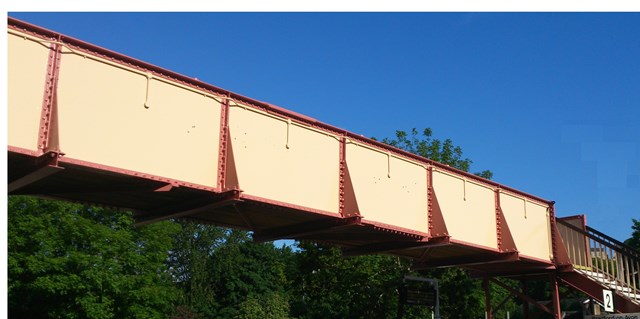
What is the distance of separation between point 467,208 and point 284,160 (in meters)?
8.07

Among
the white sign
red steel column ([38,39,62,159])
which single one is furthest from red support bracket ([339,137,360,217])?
the white sign

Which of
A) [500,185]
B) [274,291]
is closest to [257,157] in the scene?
[500,185]

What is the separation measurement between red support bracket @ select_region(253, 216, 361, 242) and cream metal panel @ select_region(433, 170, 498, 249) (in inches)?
175

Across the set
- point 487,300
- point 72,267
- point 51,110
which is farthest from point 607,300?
point 72,267

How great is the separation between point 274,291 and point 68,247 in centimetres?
4660

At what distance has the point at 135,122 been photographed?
13.9 meters

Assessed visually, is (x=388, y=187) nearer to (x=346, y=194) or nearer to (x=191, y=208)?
(x=346, y=194)

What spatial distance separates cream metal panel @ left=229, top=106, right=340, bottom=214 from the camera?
51.9ft

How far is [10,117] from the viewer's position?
1202cm

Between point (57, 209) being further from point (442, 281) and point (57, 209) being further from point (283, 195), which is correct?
point (283, 195)

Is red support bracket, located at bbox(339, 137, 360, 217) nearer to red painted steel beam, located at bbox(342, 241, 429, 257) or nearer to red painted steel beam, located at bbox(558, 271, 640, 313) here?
red painted steel beam, located at bbox(342, 241, 429, 257)

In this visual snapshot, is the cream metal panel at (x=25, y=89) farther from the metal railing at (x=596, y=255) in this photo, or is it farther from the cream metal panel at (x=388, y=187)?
the metal railing at (x=596, y=255)

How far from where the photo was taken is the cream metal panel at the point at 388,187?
1838 cm

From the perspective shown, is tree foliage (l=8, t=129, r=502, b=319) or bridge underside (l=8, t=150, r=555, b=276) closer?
bridge underside (l=8, t=150, r=555, b=276)
